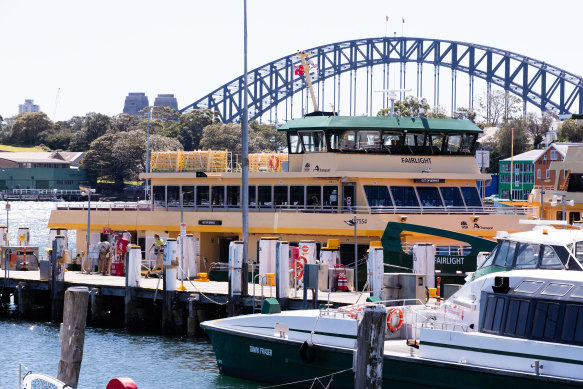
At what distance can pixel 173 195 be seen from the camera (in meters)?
43.2

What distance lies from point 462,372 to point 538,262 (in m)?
3.10

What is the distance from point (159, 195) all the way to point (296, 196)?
7.13m

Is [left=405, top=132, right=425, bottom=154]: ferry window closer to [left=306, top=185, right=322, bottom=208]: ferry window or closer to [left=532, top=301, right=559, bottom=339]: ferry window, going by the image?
[left=306, top=185, right=322, bottom=208]: ferry window

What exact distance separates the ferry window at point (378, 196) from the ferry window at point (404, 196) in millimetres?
294

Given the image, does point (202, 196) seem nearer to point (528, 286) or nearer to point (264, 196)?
point (264, 196)

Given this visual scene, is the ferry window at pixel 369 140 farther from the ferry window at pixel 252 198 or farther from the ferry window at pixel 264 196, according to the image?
the ferry window at pixel 252 198

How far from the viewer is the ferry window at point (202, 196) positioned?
4206cm

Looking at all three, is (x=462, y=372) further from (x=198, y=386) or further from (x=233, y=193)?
(x=233, y=193)

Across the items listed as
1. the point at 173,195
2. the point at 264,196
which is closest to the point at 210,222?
the point at 264,196

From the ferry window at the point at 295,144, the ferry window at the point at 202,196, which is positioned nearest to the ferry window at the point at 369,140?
the ferry window at the point at 295,144

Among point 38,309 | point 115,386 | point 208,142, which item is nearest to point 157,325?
point 38,309

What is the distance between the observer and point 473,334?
20.4 m

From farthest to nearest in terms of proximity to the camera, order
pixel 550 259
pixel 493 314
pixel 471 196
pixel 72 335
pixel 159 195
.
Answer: pixel 159 195
pixel 471 196
pixel 550 259
pixel 493 314
pixel 72 335

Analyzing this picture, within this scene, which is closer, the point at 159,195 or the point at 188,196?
the point at 188,196
